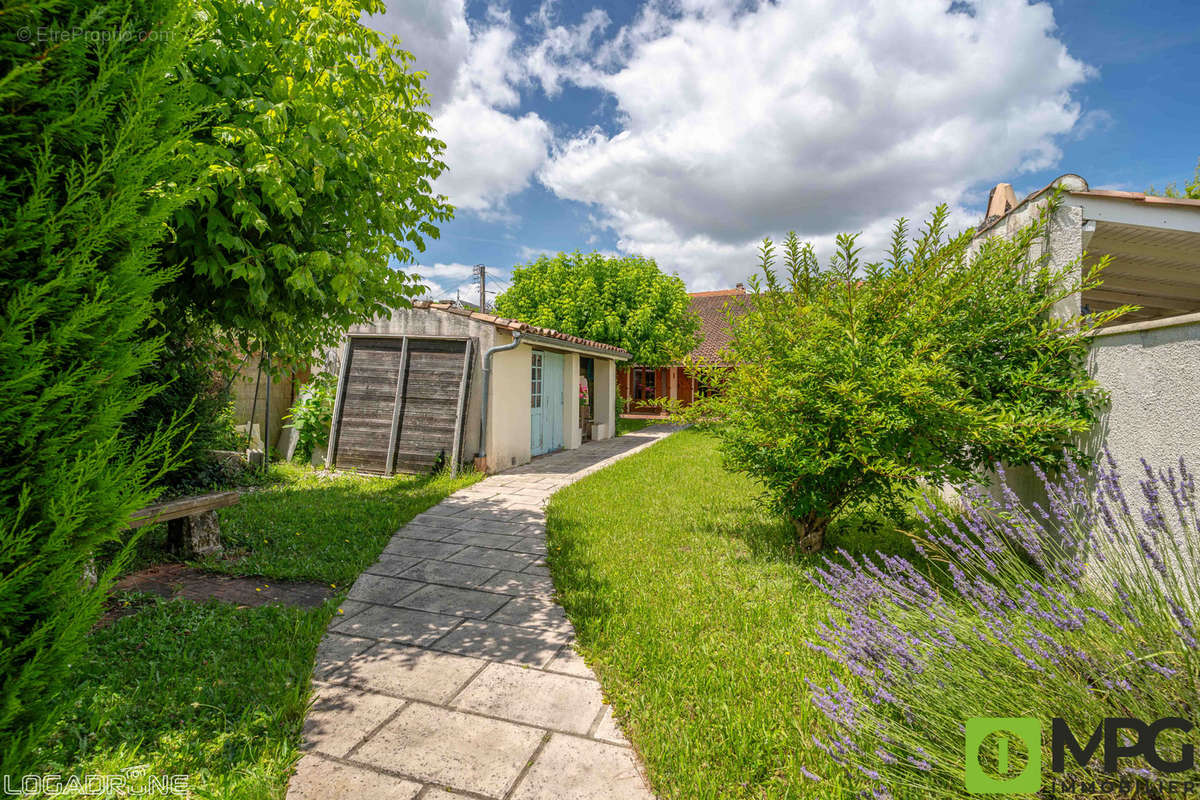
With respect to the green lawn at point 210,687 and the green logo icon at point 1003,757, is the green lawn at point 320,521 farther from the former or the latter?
the green logo icon at point 1003,757

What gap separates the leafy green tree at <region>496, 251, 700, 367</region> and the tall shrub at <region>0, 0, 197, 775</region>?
16.7m

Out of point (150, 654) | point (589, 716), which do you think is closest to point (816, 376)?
point (589, 716)

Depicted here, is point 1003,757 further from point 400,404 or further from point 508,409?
point 400,404

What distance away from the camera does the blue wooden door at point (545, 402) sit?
40.1 ft

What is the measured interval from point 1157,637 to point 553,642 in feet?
9.94

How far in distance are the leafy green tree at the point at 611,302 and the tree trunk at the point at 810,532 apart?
13.1 meters

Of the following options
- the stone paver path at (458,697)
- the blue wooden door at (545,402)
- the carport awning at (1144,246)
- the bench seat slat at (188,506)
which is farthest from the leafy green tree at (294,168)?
the blue wooden door at (545,402)

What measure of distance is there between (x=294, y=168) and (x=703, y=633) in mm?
4311

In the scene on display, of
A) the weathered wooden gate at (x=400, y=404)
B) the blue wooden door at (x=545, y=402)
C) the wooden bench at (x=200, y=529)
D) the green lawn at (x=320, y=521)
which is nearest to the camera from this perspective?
the green lawn at (x=320, y=521)

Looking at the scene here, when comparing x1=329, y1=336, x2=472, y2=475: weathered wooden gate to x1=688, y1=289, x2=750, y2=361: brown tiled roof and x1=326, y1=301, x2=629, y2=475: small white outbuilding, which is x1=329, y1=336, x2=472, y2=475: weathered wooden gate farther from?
x1=688, y1=289, x2=750, y2=361: brown tiled roof

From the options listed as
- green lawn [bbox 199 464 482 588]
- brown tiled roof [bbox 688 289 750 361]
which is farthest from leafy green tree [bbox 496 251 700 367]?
green lawn [bbox 199 464 482 588]

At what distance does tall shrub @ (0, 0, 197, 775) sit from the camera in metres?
1.50

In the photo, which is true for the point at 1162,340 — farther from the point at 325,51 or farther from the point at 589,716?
the point at 325,51

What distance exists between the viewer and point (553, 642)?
3666 mm
